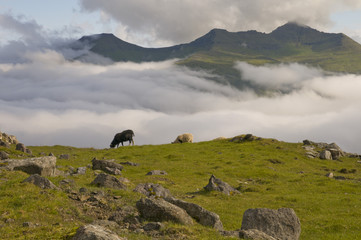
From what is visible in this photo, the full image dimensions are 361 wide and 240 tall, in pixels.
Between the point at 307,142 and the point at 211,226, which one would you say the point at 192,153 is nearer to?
the point at 307,142

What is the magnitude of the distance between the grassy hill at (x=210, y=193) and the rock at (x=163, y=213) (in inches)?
40.1

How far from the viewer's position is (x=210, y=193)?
3544 cm

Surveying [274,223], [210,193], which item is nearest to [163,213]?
[274,223]

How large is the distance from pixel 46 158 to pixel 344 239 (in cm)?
2679

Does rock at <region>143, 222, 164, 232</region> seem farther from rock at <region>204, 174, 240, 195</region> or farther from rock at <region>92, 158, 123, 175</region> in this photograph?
rock at <region>92, 158, 123, 175</region>

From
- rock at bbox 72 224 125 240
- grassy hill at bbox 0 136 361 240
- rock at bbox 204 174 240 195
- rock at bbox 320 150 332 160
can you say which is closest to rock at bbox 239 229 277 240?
grassy hill at bbox 0 136 361 240

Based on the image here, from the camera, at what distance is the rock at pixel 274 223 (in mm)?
18531

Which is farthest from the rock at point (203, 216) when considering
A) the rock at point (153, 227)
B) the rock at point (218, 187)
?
the rock at point (218, 187)

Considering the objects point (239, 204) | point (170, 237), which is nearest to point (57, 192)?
point (170, 237)

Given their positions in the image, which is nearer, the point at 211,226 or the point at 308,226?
the point at 211,226

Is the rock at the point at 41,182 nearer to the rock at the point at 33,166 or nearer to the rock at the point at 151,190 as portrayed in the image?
the rock at the point at 151,190

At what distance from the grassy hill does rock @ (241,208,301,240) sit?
11.4 feet

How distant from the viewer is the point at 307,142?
85.9 metres

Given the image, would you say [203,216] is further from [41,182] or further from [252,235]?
[41,182]
